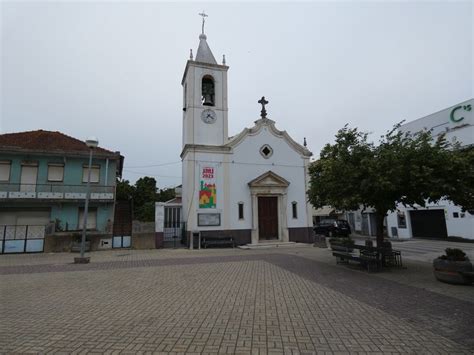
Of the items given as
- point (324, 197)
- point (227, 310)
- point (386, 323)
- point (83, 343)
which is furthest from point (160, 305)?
point (324, 197)

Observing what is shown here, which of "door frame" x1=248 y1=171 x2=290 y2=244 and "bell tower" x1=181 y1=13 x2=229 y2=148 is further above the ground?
"bell tower" x1=181 y1=13 x2=229 y2=148

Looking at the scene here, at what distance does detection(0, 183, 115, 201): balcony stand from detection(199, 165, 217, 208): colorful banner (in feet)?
22.3

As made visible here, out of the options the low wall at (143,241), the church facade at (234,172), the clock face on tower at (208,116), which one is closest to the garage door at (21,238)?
the low wall at (143,241)

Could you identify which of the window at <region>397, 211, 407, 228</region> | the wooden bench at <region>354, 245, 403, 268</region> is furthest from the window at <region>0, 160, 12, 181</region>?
the window at <region>397, 211, 407, 228</region>

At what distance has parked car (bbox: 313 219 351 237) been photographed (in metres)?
25.2

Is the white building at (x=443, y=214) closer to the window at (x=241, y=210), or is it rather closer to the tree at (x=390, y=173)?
the window at (x=241, y=210)

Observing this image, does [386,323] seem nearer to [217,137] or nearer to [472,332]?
[472,332]

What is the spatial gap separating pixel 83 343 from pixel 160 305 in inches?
73.1

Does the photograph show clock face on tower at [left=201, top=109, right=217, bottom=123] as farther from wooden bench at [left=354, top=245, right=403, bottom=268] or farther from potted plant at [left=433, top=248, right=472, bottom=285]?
potted plant at [left=433, top=248, right=472, bottom=285]

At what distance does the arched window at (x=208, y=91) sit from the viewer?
66.8ft

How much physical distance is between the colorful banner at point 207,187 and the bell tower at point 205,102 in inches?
80.0

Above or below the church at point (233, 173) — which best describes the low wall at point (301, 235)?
below

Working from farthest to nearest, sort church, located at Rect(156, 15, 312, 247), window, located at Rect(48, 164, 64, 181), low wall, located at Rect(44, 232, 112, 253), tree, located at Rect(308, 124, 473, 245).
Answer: window, located at Rect(48, 164, 64, 181), church, located at Rect(156, 15, 312, 247), low wall, located at Rect(44, 232, 112, 253), tree, located at Rect(308, 124, 473, 245)

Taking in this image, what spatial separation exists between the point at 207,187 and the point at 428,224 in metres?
18.6
